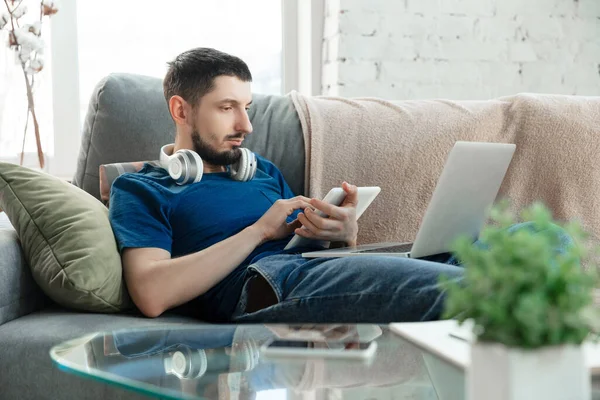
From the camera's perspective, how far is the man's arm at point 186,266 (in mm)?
1552

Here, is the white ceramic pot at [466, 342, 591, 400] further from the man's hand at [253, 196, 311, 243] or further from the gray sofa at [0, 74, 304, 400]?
the man's hand at [253, 196, 311, 243]

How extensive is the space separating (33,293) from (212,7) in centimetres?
184

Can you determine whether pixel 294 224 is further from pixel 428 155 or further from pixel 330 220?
pixel 428 155

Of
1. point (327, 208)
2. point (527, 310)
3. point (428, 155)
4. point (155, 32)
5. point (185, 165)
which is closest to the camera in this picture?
point (527, 310)

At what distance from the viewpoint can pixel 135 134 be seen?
196 cm

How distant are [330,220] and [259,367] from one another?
2.58ft

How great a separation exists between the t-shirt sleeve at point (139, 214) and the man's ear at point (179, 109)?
0.23 meters

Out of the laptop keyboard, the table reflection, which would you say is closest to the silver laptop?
the laptop keyboard

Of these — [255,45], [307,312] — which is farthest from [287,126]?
[255,45]

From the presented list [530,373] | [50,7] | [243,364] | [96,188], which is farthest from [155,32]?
[530,373]

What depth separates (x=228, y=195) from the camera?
1.81 meters

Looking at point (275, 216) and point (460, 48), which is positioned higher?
point (460, 48)

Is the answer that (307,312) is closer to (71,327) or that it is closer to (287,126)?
→ (71,327)

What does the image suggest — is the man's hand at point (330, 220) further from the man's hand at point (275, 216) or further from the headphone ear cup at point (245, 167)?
the headphone ear cup at point (245, 167)
